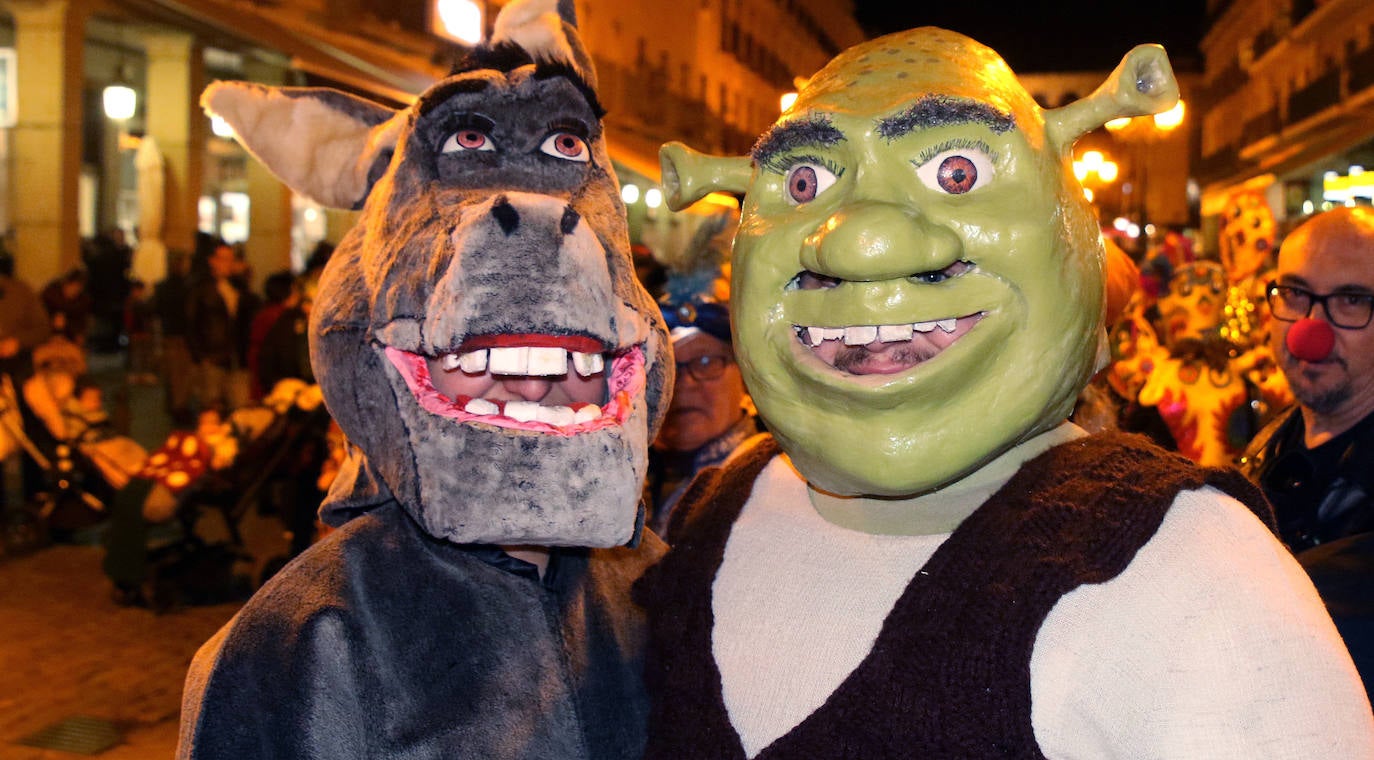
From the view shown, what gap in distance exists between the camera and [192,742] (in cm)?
167

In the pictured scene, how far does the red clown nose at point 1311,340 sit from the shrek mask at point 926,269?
1.91 meters

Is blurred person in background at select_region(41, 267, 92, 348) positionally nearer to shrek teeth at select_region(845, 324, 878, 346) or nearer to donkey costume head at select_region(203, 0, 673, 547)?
donkey costume head at select_region(203, 0, 673, 547)

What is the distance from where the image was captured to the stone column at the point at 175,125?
1409 cm

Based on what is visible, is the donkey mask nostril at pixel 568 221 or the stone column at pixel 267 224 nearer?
the donkey mask nostril at pixel 568 221

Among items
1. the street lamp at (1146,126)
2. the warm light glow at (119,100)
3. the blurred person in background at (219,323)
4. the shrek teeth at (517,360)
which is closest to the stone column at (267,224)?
the warm light glow at (119,100)

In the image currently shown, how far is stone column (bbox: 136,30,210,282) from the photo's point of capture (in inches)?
555

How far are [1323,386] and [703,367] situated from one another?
1.88 m

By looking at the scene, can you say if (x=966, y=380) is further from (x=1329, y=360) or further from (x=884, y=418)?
(x=1329, y=360)

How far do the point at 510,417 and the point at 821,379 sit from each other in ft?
1.78

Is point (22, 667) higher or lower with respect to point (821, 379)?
lower

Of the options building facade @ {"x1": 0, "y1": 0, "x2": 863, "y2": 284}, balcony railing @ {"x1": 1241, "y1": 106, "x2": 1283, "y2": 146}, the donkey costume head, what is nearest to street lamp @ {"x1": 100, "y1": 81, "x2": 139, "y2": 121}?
building facade @ {"x1": 0, "y1": 0, "x2": 863, "y2": 284}

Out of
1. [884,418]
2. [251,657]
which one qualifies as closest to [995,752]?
[884,418]

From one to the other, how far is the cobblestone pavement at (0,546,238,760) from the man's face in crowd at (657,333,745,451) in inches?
92.6

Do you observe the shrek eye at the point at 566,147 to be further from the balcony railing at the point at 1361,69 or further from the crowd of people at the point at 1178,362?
the balcony railing at the point at 1361,69
